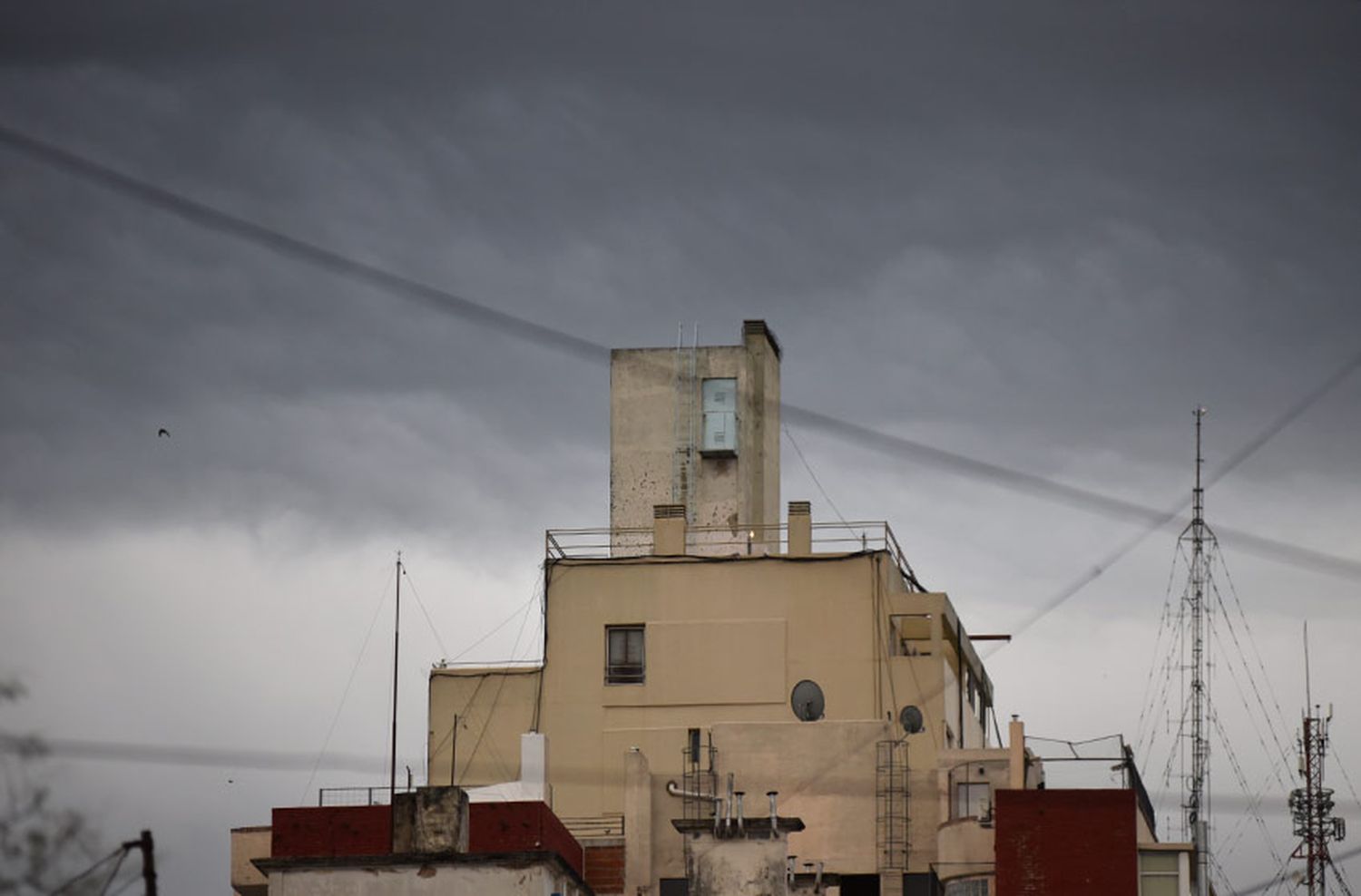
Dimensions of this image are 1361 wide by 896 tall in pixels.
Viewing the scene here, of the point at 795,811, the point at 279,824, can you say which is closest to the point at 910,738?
the point at 795,811

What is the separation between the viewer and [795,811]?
3930 inches

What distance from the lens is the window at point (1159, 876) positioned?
300 ft

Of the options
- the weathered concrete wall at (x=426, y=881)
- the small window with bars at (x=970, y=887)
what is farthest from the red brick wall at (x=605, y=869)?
the weathered concrete wall at (x=426, y=881)

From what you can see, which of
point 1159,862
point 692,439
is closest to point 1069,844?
point 1159,862

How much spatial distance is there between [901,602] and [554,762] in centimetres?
1157

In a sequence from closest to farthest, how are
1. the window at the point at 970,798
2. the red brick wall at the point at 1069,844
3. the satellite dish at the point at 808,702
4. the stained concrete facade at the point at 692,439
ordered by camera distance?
1. the red brick wall at the point at 1069,844
2. the window at the point at 970,798
3. the satellite dish at the point at 808,702
4. the stained concrete facade at the point at 692,439

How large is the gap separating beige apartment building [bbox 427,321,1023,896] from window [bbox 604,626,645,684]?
0.18 feet

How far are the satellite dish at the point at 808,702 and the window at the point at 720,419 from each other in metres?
9.77

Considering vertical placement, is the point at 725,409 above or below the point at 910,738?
above

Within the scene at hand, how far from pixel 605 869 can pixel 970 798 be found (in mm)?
10457

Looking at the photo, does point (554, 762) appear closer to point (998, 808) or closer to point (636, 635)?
point (636, 635)

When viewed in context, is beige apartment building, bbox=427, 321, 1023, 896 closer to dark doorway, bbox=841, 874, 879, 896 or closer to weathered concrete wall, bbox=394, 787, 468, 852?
dark doorway, bbox=841, 874, 879, 896

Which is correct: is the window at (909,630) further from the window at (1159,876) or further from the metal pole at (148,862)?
the metal pole at (148,862)

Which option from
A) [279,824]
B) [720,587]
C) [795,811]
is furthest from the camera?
[720,587]
